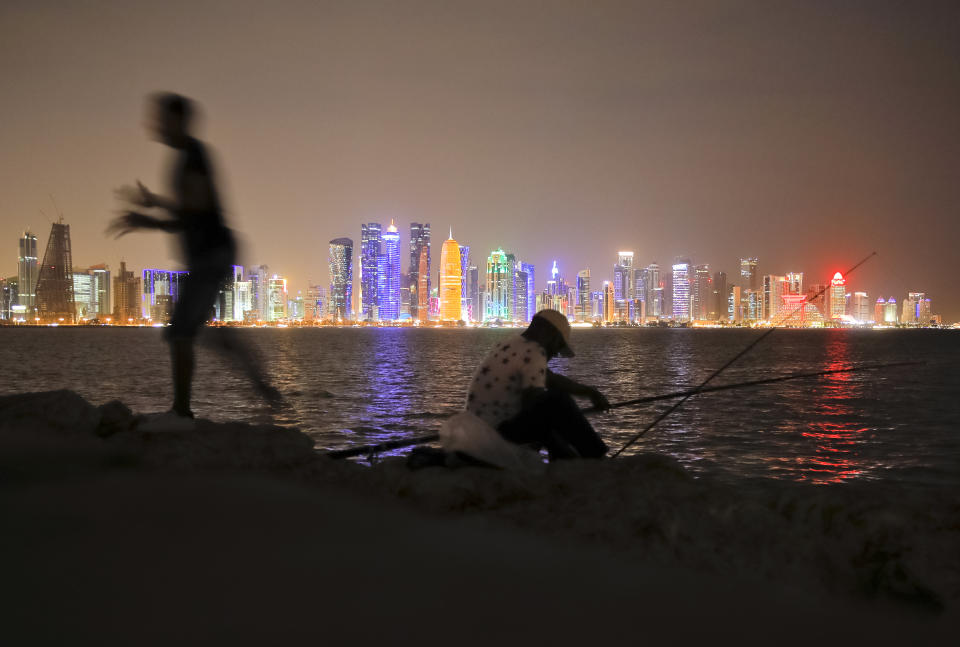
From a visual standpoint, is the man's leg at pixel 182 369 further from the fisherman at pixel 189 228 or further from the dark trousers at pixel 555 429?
the dark trousers at pixel 555 429

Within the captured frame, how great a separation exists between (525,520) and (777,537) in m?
0.89

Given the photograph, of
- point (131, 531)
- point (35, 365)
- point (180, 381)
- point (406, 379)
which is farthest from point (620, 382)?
point (35, 365)

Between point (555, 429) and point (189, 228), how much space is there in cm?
253

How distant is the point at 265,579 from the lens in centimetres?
175

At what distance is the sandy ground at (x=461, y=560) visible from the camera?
153 cm

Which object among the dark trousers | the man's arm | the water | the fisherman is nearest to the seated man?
the dark trousers

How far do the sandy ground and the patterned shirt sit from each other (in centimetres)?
70

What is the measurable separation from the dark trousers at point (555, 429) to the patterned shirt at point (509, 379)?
72 millimetres

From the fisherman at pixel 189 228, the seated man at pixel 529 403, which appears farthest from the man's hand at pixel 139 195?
the seated man at pixel 529 403

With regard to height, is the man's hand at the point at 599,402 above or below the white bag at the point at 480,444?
above

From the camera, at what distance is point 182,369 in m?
3.87

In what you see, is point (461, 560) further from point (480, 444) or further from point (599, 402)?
point (599, 402)

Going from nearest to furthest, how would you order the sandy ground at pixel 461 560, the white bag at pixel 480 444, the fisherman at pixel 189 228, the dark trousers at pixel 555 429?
the sandy ground at pixel 461 560
the white bag at pixel 480 444
the dark trousers at pixel 555 429
the fisherman at pixel 189 228

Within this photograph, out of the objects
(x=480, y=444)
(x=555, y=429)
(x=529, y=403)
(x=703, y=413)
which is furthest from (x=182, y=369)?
(x=703, y=413)
